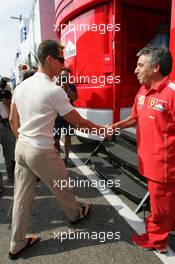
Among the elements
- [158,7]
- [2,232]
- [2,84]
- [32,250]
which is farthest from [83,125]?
[158,7]

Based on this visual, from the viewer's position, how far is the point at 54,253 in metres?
2.71

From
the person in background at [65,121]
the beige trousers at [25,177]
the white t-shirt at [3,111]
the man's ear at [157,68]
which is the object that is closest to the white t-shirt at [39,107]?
the beige trousers at [25,177]

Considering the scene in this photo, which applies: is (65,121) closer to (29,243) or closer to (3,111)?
(3,111)

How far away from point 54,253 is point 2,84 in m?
2.51

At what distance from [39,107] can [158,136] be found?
39.1 inches

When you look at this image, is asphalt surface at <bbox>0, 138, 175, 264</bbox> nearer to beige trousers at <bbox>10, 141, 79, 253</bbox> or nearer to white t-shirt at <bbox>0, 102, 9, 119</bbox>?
beige trousers at <bbox>10, 141, 79, 253</bbox>

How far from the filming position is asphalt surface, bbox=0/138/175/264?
8.57 ft

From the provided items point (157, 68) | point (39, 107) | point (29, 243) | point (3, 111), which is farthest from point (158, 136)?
point (3, 111)

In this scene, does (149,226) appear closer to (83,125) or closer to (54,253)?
(54,253)

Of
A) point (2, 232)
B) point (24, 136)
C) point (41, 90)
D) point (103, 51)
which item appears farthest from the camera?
point (103, 51)

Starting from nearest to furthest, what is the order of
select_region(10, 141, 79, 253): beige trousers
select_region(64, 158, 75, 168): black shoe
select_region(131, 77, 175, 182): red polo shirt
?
select_region(131, 77, 175, 182): red polo shirt < select_region(10, 141, 79, 253): beige trousers < select_region(64, 158, 75, 168): black shoe

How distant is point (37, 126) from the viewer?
8.18ft

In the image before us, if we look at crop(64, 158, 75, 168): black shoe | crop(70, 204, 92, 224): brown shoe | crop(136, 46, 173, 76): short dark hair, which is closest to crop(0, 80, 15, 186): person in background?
crop(64, 158, 75, 168): black shoe

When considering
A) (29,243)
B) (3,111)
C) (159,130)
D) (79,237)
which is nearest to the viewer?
(159,130)
